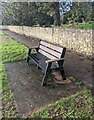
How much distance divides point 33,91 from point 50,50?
1539 millimetres

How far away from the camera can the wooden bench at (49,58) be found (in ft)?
14.9

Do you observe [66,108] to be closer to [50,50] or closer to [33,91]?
[33,91]

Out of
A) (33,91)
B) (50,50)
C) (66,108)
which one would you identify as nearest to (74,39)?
(50,50)

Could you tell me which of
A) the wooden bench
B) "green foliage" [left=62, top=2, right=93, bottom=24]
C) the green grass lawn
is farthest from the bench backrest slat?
"green foliage" [left=62, top=2, right=93, bottom=24]

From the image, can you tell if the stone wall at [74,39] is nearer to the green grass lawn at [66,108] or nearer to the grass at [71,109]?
the green grass lawn at [66,108]

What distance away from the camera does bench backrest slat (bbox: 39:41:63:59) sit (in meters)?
4.86

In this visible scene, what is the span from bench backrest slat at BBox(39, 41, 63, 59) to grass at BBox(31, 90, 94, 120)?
142 cm

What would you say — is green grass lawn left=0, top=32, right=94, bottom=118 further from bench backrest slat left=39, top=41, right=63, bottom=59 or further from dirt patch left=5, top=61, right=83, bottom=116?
bench backrest slat left=39, top=41, right=63, bottom=59

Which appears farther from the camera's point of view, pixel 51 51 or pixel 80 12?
pixel 80 12

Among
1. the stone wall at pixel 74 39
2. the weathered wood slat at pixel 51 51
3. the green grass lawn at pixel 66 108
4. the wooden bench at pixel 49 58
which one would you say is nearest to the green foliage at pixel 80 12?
the stone wall at pixel 74 39

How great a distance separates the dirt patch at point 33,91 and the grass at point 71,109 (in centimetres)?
23

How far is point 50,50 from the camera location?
18.0 feet

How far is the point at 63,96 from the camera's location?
4.04 meters

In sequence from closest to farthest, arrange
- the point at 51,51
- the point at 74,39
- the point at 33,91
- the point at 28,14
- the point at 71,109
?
the point at 71,109 < the point at 33,91 < the point at 51,51 < the point at 74,39 < the point at 28,14
